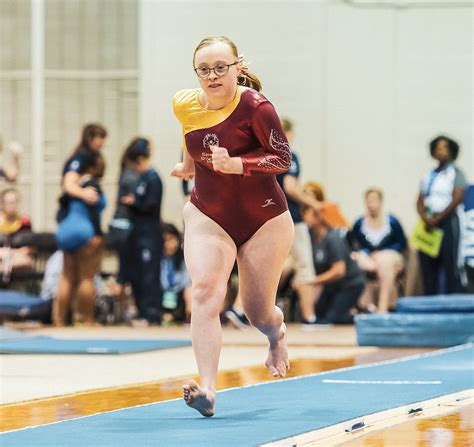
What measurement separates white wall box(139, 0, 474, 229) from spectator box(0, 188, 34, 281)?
1984 mm

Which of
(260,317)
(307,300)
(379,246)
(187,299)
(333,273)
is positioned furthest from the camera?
(379,246)

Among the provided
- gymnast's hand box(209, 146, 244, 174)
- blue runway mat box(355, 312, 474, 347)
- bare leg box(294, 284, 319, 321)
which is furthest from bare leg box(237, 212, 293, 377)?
bare leg box(294, 284, 319, 321)

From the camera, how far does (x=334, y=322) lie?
13.5 meters

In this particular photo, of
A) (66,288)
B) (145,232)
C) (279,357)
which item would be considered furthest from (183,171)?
(145,232)

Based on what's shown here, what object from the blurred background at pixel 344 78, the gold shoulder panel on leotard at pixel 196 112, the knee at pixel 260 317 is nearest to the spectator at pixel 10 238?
the blurred background at pixel 344 78

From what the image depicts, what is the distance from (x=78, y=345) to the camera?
33.4 feet

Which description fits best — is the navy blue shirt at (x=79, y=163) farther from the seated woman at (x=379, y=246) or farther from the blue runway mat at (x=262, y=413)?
the blue runway mat at (x=262, y=413)

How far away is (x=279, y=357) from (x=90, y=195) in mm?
6981

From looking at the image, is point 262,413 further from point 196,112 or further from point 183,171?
point 196,112

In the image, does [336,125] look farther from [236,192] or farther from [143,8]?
[236,192]

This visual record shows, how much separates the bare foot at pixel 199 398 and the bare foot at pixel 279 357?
0.74 m

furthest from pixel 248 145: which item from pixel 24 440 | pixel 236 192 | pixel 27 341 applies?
pixel 27 341

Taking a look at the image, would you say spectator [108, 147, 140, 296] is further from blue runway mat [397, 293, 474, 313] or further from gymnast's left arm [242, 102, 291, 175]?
gymnast's left arm [242, 102, 291, 175]

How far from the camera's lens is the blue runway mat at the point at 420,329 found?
10383 millimetres
